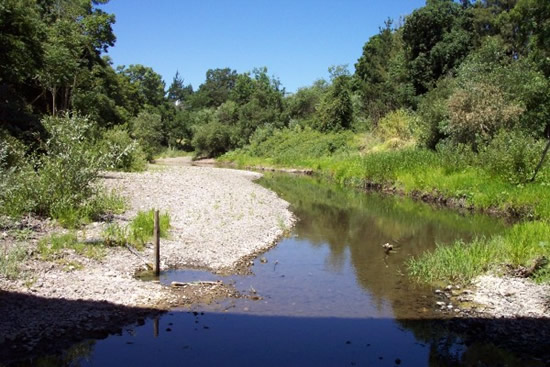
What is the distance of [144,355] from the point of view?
7.45 meters

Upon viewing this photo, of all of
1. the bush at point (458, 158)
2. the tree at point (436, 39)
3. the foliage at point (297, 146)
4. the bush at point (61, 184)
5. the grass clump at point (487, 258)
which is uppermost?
the tree at point (436, 39)

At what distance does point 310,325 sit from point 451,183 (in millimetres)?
18708

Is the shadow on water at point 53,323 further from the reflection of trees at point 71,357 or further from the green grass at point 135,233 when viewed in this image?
the green grass at point 135,233

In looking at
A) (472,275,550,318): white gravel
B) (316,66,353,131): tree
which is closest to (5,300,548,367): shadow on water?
(472,275,550,318): white gravel

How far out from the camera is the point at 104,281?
9.79 meters

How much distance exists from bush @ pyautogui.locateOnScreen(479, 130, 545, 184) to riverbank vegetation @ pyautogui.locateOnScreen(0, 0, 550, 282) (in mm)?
66

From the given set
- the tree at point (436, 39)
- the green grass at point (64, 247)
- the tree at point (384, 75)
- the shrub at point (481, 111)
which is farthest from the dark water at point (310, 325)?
the tree at point (384, 75)

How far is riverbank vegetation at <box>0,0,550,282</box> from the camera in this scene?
1371cm

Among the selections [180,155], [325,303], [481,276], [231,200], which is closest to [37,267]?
[325,303]

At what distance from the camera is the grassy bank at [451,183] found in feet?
38.0

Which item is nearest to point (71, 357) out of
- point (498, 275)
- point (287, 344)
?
point (287, 344)

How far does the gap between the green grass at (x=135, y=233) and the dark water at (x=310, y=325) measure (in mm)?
1885

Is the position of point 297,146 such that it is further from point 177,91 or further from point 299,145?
point 177,91

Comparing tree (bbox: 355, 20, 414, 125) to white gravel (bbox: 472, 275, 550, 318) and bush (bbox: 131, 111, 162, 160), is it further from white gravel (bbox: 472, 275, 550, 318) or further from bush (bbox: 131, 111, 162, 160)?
white gravel (bbox: 472, 275, 550, 318)
